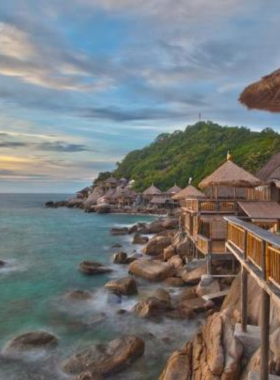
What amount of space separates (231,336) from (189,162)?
75645 millimetres

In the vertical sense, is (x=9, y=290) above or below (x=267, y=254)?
below

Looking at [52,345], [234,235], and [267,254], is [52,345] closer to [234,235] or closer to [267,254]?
[234,235]

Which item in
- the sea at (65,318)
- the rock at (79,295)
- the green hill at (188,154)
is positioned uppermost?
the green hill at (188,154)

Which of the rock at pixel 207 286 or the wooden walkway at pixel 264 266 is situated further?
the rock at pixel 207 286

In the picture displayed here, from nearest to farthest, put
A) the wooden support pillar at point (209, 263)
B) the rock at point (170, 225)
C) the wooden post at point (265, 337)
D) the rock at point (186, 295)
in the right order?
the wooden post at point (265, 337), the rock at point (186, 295), the wooden support pillar at point (209, 263), the rock at point (170, 225)

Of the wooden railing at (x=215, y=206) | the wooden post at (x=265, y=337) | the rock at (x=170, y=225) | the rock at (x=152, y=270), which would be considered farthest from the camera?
the rock at (x=170, y=225)

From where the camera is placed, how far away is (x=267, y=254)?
6.91m

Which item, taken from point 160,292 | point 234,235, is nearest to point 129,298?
point 160,292

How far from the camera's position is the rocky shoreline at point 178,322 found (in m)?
8.82

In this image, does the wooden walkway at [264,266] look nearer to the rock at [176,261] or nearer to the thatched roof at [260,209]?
the thatched roof at [260,209]

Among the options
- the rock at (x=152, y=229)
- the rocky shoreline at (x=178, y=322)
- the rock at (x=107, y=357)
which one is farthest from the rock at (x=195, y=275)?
the rock at (x=152, y=229)

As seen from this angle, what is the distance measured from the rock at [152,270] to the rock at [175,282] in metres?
0.64

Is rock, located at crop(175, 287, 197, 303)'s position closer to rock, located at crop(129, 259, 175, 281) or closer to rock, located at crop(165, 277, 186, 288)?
rock, located at crop(165, 277, 186, 288)

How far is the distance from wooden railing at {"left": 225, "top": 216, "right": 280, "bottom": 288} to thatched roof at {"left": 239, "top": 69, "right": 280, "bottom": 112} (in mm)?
2744
